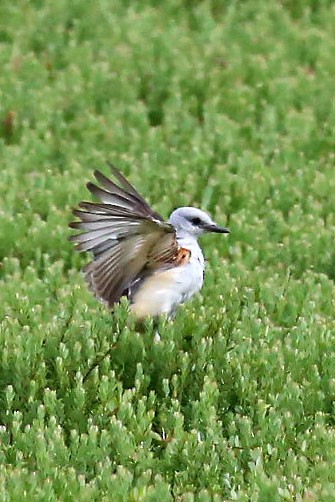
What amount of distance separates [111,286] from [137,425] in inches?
42.0

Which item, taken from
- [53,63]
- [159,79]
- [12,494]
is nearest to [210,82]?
[159,79]

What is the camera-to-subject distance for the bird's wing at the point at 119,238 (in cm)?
675

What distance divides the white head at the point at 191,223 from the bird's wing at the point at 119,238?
10.8 inches

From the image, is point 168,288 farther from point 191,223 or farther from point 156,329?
point 191,223

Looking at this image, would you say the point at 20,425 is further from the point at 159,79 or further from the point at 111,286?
the point at 159,79

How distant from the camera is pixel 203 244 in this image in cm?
965

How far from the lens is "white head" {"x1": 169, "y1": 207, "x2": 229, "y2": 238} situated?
Answer: 7.46m

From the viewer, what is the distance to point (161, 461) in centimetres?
628

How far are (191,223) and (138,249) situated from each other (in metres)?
0.51

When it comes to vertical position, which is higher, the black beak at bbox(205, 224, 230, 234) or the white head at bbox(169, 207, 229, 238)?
the white head at bbox(169, 207, 229, 238)

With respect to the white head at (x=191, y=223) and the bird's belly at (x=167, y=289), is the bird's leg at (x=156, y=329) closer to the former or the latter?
the bird's belly at (x=167, y=289)

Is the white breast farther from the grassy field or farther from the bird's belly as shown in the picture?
the grassy field

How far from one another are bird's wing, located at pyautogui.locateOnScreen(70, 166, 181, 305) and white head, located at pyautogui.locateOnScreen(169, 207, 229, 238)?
275 millimetres

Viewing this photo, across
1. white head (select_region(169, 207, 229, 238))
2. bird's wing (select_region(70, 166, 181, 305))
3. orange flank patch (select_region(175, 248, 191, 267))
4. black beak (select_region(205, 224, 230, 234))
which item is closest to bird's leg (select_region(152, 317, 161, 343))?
bird's wing (select_region(70, 166, 181, 305))
